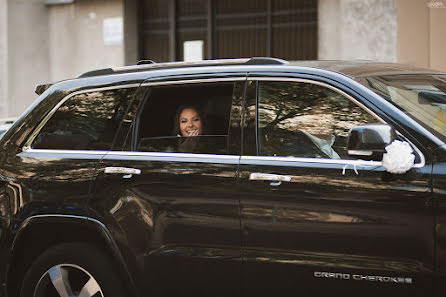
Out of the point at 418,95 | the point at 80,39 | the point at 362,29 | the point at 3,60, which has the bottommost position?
the point at 418,95

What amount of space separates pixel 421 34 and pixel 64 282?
9.75m

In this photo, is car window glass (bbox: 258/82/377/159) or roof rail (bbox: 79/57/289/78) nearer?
car window glass (bbox: 258/82/377/159)

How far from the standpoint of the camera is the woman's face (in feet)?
16.3

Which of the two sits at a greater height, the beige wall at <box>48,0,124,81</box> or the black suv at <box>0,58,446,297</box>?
A: the beige wall at <box>48,0,124,81</box>

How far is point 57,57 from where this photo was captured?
18312 mm

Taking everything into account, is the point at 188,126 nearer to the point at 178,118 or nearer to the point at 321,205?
the point at 178,118

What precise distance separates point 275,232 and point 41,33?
14939 mm

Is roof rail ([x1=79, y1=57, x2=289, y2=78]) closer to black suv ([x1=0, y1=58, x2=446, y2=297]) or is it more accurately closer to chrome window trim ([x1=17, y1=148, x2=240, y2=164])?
black suv ([x1=0, y1=58, x2=446, y2=297])

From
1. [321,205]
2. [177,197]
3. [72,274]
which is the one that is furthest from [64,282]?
[321,205]

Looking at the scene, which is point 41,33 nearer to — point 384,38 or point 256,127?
point 384,38

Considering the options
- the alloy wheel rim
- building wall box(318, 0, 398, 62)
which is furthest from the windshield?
building wall box(318, 0, 398, 62)

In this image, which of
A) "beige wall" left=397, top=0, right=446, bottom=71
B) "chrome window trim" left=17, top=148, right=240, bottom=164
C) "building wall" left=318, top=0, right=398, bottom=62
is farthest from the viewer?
"building wall" left=318, top=0, right=398, bottom=62

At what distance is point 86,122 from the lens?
17.4 feet

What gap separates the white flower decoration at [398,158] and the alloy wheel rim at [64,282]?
2.02 metres
